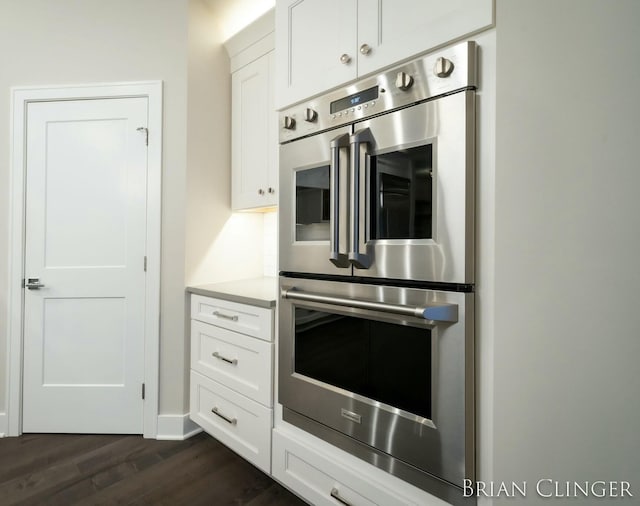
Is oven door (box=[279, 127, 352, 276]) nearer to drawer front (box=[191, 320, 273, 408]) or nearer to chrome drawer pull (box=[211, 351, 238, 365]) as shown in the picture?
drawer front (box=[191, 320, 273, 408])

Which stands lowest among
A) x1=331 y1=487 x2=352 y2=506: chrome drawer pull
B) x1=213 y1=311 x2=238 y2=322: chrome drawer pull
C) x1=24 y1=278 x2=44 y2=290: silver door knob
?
x1=331 y1=487 x2=352 y2=506: chrome drawer pull

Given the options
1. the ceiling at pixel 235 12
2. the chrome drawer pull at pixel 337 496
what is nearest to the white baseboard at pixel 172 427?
the chrome drawer pull at pixel 337 496

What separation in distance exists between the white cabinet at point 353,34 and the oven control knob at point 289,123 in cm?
7

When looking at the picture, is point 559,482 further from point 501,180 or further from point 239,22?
point 239,22

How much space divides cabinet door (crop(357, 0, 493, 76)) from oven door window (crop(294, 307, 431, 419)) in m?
0.87

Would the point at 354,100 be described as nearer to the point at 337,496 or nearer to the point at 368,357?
the point at 368,357

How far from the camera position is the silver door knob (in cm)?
212

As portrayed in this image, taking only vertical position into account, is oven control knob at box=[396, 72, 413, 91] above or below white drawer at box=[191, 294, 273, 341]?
above

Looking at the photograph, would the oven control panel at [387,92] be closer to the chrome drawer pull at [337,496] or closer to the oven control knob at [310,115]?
the oven control knob at [310,115]

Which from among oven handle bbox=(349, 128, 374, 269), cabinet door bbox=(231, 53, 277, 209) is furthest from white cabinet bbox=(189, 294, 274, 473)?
cabinet door bbox=(231, 53, 277, 209)

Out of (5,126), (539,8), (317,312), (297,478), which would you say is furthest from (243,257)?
(539,8)

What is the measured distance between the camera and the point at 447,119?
3.24 ft

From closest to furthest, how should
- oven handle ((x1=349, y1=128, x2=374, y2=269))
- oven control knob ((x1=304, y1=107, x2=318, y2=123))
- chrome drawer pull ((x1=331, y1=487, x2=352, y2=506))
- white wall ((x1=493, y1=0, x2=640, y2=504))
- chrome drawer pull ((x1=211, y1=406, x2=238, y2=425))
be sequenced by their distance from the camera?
1. white wall ((x1=493, y1=0, x2=640, y2=504))
2. oven handle ((x1=349, y1=128, x2=374, y2=269))
3. chrome drawer pull ((x1=331, y1=487, x2=352, y2=506))
4. oven control knob ((x1=304, y1=107, x2=318, y2=123))
5. chrome drawer pull ((x1=211, y1=406, x2=238, y2=425))

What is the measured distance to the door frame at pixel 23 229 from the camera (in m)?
2.11
